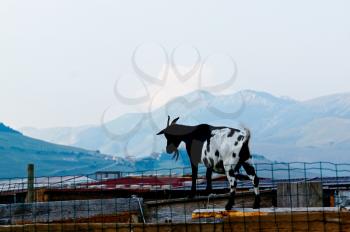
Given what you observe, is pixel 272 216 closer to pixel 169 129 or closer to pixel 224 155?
pixel 224 155

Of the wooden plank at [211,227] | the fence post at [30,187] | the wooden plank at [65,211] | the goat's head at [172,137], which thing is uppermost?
the goat's head at [172,137]

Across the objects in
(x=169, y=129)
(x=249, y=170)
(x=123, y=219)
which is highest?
(x=169, y=129)

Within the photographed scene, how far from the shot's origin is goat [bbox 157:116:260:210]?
39.0 ft

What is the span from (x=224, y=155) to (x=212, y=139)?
25.0 inches

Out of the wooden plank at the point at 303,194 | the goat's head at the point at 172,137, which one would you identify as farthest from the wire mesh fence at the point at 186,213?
the goat's head at the point at 172,137

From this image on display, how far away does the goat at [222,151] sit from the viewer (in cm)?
1189

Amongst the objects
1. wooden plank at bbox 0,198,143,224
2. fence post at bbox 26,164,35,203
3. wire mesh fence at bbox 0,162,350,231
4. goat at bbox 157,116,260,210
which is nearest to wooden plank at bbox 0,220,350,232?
wire mesh fence at bbox 0,162,350,231

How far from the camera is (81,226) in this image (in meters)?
7.25

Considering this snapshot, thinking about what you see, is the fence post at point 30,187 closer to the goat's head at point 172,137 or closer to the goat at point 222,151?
the goat's head at point 172,137

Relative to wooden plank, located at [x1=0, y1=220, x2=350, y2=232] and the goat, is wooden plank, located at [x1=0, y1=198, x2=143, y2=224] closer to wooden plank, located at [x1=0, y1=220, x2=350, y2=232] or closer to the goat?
the goat

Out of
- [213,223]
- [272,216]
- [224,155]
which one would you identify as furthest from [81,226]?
[224,155]

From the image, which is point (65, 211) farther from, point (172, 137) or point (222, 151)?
point (172, 137)

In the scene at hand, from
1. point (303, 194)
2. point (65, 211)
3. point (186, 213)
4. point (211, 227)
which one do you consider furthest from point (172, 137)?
point (211, 227)

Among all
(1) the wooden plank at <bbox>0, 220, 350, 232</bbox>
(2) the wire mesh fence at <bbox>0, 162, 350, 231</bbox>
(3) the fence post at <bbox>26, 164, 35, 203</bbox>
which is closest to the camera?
(1) the wooden plank at <bbox>0, 220, 350, 232</bbox>
